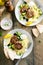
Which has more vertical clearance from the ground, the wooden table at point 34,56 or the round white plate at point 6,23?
the round white plate at point 6,23

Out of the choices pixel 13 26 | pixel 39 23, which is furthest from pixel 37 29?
pixel 13 26

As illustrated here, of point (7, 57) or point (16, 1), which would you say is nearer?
point (7, 57)

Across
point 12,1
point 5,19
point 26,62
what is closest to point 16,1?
point 12,1

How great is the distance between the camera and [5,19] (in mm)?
1691

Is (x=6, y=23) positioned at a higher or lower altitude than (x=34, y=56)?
higher

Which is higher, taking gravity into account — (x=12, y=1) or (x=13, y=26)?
(x=12, y=1)

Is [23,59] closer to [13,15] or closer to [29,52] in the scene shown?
[29,52]

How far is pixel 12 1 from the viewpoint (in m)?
1.71

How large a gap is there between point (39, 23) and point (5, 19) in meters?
0.21

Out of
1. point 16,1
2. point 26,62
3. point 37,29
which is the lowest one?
point 26,62

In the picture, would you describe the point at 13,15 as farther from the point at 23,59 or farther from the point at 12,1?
the point at 23,59

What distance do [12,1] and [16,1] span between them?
25 mm

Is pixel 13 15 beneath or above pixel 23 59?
above

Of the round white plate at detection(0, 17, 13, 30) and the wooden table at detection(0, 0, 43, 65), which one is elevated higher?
the round white plate at detection(0, 17, 13, 30)
